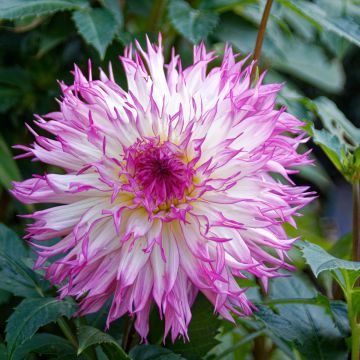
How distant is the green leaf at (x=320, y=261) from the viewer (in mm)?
574

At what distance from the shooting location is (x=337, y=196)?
145 inches

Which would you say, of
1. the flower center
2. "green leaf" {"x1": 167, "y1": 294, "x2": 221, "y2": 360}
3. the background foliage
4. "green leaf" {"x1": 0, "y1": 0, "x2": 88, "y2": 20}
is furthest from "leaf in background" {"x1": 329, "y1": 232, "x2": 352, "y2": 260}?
"green leaf" {"x1": 0, "y1": 0, "x2": 88, "y2": 20}

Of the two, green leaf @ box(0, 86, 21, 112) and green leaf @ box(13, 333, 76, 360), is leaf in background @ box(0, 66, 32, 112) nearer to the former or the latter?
green leaf @ box(0, 86, 21, 112)

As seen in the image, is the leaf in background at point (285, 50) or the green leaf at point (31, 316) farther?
Result: the leaf in background at point (285, 50)

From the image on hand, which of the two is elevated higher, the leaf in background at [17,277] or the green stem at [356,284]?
the green stem at [356,284]

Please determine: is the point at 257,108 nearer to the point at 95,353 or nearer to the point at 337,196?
the point at 95,353

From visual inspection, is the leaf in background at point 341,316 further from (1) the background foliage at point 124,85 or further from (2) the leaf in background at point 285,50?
(2) the leaf in background at point 285,50

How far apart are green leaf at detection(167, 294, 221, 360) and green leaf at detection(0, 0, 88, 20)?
0.37m

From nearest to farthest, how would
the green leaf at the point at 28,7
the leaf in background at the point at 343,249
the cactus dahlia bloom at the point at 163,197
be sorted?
the cactus dahlia bloom at the point at 163,197 < the green leaf at the point at 28,7 < the leaf in background at the point at 343,249

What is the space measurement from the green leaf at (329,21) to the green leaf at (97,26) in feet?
0.69

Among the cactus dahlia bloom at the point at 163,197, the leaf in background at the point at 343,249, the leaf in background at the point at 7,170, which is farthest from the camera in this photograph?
the leaf in background at the point at 7,170

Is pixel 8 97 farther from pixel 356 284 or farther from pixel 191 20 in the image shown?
pixel 356 284

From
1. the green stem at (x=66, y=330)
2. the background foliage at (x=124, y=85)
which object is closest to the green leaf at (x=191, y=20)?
the background foliage at (x=124, y=85)

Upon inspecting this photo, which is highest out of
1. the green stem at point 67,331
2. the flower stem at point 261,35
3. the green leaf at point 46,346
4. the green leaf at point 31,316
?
the flower stem at point 261,35
